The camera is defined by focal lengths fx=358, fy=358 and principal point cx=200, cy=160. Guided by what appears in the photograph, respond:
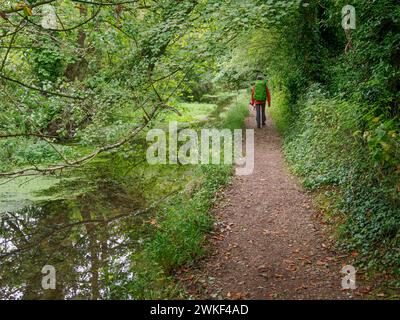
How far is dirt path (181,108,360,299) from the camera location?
5.23 metres

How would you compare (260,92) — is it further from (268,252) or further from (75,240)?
(75,240)

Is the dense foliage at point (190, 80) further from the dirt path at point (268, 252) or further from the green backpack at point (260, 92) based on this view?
the green backpack at point (260, 92)

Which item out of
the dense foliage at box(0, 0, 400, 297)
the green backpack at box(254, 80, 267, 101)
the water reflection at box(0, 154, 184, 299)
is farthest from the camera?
the green backpack at box(254, 80, 267, 101)

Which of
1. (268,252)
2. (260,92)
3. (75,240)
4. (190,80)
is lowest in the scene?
(268,252)

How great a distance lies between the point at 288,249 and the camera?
246 inches

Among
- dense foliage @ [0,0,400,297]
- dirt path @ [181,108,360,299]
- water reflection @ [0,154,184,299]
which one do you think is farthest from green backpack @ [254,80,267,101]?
water reflection @ [0,154,184,299]

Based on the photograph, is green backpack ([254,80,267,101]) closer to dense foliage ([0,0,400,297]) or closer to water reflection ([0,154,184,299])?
dense foliage ([0,0,400,297])

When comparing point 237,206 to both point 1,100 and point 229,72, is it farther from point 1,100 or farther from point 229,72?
point 229,72

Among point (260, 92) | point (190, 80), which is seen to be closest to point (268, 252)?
point (190, 80)

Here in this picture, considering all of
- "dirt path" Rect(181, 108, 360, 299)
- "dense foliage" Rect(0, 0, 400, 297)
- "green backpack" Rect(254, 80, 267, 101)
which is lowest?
"dirt path" Rect(181, 108, 360, 299)

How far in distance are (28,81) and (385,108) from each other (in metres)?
7.27

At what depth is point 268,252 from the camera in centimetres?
622

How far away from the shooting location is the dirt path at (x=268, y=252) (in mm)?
5227
